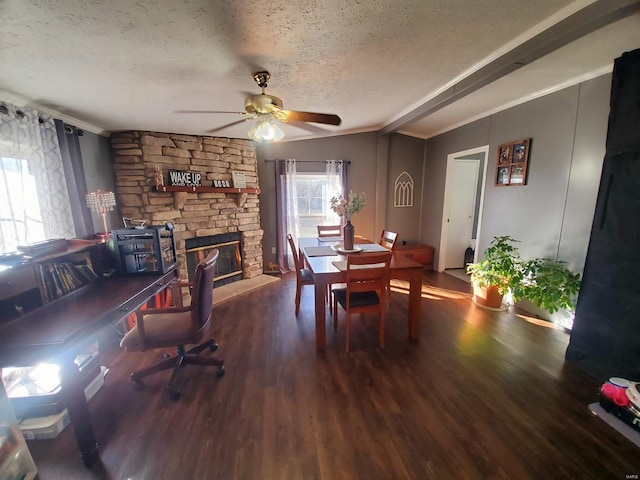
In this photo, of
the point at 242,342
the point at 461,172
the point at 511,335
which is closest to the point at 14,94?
the point at 242,342

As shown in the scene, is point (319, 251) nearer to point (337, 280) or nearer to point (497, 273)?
point (337, 280)

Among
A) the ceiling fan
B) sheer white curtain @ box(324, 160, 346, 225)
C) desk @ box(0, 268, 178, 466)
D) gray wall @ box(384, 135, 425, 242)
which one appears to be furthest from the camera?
gray wall @ box(384, 135, 425, 242)

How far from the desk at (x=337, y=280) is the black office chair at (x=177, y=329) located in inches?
33.0

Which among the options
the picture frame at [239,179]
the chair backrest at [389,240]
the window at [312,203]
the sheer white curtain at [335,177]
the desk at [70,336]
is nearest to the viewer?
the desk at [70,336]

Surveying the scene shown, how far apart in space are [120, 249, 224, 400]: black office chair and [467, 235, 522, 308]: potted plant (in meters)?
3.01

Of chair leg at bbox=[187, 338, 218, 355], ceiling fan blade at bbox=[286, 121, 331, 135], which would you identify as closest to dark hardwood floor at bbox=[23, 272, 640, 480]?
chair leg at bbox=[187, 338, 218, 355]

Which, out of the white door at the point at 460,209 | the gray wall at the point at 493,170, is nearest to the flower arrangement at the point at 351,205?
the gray wall at the point at 493,170

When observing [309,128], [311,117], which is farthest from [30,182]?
[309,128]

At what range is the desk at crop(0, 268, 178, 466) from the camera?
1172 mm

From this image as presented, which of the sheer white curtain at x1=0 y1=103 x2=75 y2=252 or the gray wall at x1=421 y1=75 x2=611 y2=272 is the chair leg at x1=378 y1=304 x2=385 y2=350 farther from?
the sheer white curtain at x1=0 y1=103 x2=75 y2=252

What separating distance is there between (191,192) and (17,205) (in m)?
1.66

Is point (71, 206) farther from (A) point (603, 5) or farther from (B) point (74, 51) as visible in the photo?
(A) point (603, 5)

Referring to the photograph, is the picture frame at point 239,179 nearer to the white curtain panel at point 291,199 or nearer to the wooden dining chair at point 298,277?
the white curtain panel at point 291,199

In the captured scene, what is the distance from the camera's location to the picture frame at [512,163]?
291 cm
